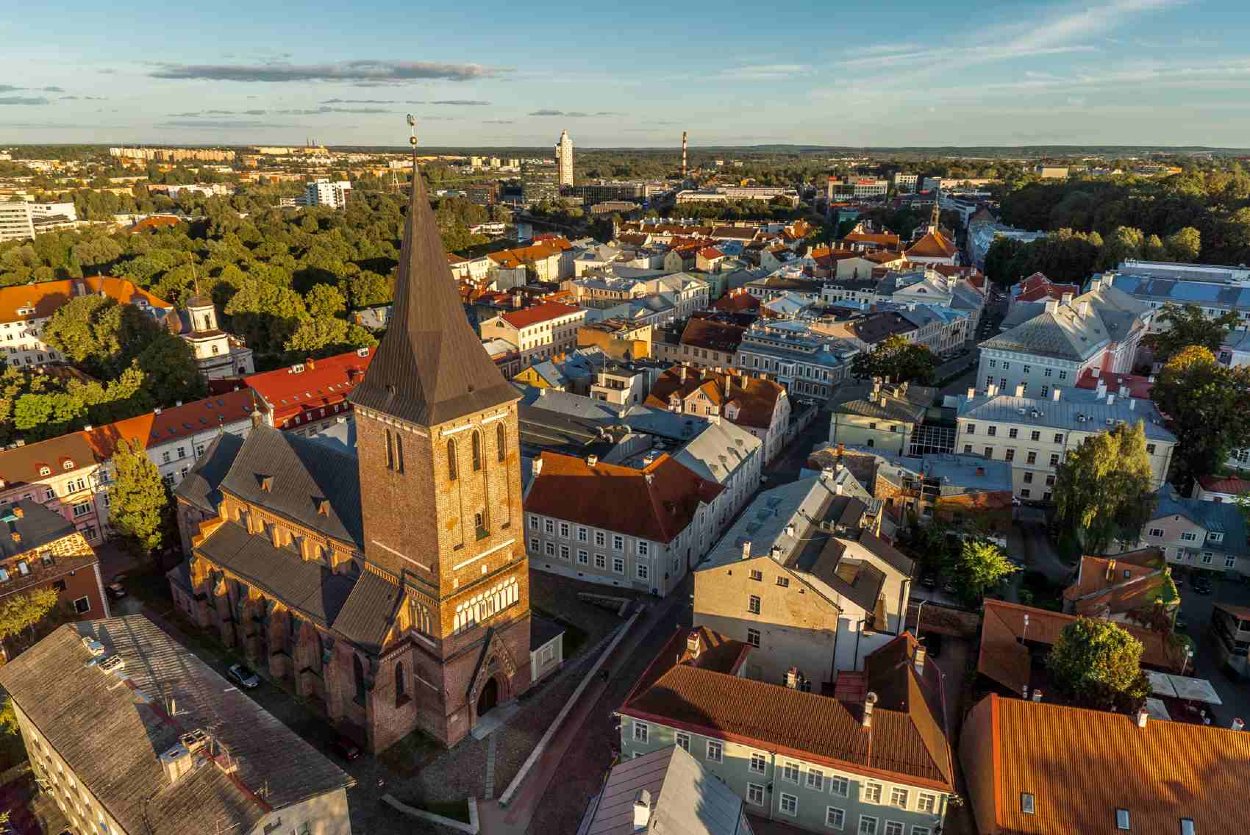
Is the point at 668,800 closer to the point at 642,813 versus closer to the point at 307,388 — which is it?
the point at 642,813

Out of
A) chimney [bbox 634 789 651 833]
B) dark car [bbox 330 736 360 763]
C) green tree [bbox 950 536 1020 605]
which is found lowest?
dark car [bbox 330 736 360 763]

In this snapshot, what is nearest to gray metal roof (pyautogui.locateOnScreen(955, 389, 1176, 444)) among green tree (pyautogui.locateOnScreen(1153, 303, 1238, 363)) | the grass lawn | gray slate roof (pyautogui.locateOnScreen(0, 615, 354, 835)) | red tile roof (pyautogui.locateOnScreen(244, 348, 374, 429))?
green tree (pyautogui.locateOnScreen(1153, 303, 1238, 363))

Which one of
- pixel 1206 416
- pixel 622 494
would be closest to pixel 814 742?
pixel 622 494

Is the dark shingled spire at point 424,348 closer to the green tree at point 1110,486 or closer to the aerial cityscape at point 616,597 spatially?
the aerial cityscape at point 616,597

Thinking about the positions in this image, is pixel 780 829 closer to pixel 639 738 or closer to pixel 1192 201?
pixel 639 738

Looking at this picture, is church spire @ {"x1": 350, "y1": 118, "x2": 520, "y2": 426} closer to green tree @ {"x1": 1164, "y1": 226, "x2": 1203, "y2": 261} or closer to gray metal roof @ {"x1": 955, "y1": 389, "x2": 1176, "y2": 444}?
gray metal roof @ {"x1": 955, "y1": 389, "x2": 1176, "y2": 444}
